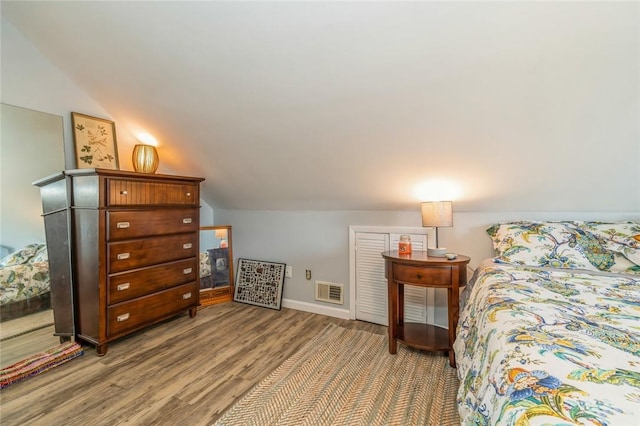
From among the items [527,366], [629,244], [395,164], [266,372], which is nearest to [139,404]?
[266,372]

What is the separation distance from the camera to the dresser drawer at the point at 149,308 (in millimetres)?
2045

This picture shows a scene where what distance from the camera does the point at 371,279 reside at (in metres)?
2.57

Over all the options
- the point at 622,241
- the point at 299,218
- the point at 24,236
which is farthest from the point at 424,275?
the point at 24,236

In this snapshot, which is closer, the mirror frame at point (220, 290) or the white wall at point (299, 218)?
the white wall at point (299, 218)

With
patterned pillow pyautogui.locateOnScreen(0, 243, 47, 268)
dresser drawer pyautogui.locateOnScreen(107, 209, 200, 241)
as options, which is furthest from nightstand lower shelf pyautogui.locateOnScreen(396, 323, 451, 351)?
patterned pillow pyautogui.locateOnScreen(0, 243, 47, 268)

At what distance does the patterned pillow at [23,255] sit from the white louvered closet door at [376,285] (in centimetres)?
245

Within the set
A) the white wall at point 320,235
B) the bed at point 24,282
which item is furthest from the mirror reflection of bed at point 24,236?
the white wall at point 320,235

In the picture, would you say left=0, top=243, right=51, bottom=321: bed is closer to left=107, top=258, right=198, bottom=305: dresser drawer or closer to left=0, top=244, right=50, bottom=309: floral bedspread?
left=0, top=244, right=50, bottom=309: floral bedspread

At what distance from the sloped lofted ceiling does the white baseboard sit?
1095 millimetres

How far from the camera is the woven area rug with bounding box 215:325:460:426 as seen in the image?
143 centimetres

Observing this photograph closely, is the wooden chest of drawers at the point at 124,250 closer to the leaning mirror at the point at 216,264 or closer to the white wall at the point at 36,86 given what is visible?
the leaning mirror at the point at 216,264

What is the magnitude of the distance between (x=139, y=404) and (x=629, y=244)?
2814mm

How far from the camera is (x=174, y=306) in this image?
2.46 m

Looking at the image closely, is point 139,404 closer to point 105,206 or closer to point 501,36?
point 105,206
